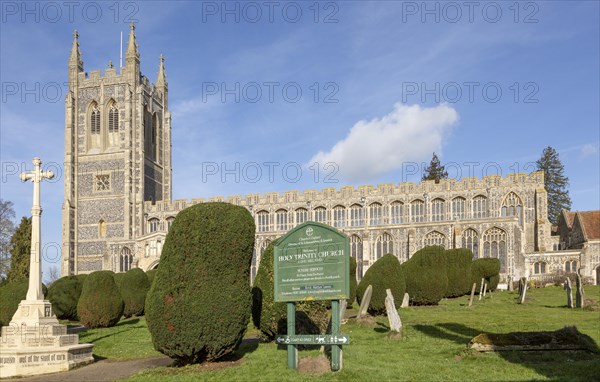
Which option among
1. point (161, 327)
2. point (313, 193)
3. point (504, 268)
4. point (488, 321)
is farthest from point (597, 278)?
point (161, 327)

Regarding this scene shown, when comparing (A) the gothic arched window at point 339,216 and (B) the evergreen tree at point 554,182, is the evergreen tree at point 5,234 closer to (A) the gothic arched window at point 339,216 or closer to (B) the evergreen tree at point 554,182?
(A) the gothic arched window at point 339,216

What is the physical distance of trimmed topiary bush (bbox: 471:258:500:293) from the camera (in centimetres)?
3656

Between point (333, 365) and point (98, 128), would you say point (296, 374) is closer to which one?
point (333, 365)

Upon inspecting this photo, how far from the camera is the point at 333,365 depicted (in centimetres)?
1088

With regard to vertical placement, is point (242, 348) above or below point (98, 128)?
below

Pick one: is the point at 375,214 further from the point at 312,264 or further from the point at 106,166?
the point at 312,264

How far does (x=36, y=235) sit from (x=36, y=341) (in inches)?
113

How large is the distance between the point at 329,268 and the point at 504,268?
1604 inches

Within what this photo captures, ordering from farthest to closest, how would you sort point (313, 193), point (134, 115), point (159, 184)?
point (159, 184)
point (134, 115)
point (313, 193)

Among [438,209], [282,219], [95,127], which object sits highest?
[95,127]

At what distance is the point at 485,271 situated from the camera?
37125mm

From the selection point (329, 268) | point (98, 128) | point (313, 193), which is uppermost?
point (98, 128)

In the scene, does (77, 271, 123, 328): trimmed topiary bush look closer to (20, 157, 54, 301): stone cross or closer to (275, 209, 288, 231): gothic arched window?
(20, 157, 54, 301): stone cross

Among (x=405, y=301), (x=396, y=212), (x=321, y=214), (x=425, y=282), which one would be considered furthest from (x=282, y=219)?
(x=405, y=301)
